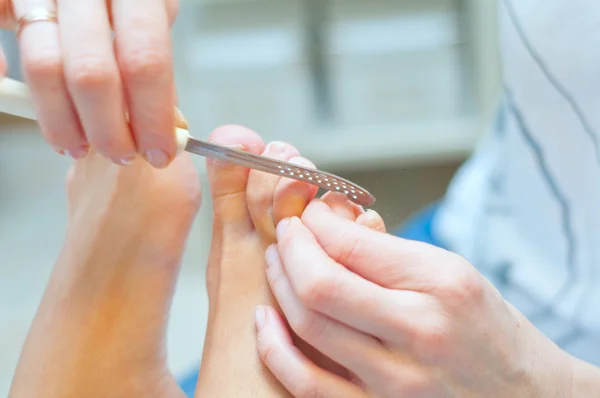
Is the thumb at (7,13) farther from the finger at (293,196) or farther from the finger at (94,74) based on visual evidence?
the finger at (293,196)

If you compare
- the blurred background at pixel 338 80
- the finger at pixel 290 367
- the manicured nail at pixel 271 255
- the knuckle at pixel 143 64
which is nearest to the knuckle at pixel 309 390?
the finger at pixel 290 367

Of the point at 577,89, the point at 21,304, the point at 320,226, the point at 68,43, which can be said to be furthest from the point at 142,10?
the point at 21,304

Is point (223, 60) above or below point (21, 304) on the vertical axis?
above

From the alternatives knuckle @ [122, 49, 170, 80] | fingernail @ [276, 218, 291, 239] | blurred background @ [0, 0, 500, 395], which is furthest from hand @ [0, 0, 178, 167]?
blurred background @ [0, 0, 500, 395]

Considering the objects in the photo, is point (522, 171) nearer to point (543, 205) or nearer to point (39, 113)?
point (543, 205)

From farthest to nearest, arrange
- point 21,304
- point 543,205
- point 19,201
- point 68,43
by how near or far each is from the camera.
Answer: point 19,201, point 21,304, point 543,205, point 68,43

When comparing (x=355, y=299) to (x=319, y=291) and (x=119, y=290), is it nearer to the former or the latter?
(x=319, y=291)

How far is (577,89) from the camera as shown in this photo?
64 centimetres

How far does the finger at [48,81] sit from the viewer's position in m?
0.38

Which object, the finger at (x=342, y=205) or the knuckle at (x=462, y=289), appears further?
the finger at (x=342, y=205)

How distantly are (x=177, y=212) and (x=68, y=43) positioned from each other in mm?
253

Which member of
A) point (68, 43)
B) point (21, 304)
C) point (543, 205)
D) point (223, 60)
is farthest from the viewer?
point (223, 60)

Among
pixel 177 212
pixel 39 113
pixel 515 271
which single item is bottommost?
pixel 515 271

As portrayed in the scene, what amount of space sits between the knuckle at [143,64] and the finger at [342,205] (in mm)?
180
